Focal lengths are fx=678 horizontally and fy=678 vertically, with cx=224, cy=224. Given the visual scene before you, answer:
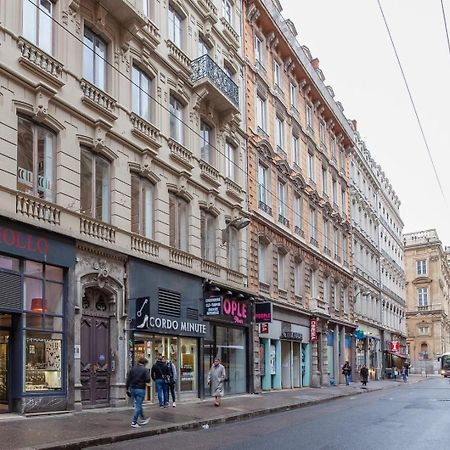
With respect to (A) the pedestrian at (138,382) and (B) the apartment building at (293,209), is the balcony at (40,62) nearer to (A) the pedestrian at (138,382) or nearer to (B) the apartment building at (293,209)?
(A) the pedestrian at (138,382)

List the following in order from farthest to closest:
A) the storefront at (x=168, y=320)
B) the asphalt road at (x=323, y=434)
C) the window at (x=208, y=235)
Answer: the window at (x=208, y=235) < the storefront at (x=168, y=320) < the asphalt road at (x=323, y=434)

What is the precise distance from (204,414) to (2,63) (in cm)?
1042

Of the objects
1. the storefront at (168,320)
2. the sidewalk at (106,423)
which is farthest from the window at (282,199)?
the sidewalk at (106,423)

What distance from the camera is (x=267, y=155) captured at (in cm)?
3228

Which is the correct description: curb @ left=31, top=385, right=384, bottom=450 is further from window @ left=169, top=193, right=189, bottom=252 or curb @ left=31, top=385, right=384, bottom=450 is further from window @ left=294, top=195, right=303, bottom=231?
window @ left=294, top=195, right=303, bottom=231

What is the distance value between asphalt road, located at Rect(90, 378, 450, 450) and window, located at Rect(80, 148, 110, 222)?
6.77 metres

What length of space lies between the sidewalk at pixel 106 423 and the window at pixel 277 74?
59.0 ft

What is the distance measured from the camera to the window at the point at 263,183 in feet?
103

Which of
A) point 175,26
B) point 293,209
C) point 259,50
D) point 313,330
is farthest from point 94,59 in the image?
point 313,330

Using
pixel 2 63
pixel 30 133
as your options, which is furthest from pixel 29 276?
pixel 2 63

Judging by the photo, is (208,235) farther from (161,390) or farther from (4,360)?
(4,360)

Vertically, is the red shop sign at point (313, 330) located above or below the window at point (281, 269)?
below

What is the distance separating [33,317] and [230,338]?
40.0 ft

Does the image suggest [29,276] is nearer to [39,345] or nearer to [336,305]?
[39,345]
